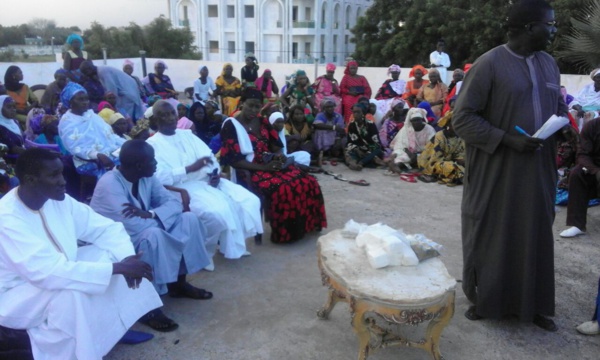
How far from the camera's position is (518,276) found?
3436mm

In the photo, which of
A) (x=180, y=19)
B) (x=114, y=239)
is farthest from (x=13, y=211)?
(x=180, y=19)

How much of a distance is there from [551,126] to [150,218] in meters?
2.77

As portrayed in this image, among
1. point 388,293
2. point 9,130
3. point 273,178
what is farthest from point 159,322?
point 9,130

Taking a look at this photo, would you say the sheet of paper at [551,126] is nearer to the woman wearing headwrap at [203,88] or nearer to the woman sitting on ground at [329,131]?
the woman sitting on ground at [329,131]

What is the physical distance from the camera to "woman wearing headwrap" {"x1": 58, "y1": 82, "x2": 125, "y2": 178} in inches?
205

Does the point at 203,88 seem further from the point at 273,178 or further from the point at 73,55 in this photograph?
the point at 273,178

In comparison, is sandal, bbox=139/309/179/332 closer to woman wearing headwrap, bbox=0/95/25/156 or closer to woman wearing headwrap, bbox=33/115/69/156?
woman wearing headwrap, bbox=0/95/25/156

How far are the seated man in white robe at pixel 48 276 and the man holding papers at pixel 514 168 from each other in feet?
7.51

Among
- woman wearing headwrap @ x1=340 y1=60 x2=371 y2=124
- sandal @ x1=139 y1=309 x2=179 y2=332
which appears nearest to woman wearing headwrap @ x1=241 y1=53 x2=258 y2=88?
woman wearing headwrap @ x1=340 y1=60 x2=371 y2=124

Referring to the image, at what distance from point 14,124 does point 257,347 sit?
3.94 meters

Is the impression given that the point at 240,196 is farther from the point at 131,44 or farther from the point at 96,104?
the point at 131,44

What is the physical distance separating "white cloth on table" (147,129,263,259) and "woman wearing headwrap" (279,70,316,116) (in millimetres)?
Result: 5021

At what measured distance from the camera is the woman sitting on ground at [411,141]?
26.5ft

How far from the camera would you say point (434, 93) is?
391 inches
